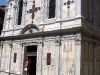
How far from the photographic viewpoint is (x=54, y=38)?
15.5 meters

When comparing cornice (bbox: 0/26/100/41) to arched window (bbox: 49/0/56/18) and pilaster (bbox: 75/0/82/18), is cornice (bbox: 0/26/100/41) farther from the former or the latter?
arched window (bbox: 49/0/56/18)

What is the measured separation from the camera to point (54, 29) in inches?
613

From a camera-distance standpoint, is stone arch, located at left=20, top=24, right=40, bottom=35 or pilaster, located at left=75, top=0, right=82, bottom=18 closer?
pilaster, located at left=75, top=0, right=82, bottom=18

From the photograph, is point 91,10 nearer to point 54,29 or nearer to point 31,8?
point 54,29

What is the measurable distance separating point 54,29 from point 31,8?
13.6 feet

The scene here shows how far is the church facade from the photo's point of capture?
46.7 feet

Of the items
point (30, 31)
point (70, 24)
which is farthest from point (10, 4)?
point (70, 24)

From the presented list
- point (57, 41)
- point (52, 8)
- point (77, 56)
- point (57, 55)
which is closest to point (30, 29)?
point (52, 8)

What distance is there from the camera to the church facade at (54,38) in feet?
46.7

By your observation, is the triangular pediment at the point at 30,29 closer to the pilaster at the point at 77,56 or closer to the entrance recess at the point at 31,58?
the entrance recess at the point at 31,58

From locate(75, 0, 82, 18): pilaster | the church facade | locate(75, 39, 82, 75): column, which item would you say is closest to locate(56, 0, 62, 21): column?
the church facade

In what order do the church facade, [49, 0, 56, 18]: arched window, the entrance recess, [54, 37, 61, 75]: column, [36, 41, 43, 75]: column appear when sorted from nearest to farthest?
the church facade → [54, 37, 61, 75]: column → [36, 41, 43, 75]: column → [49, 0, 56, 18]: arched window → the entrance recess

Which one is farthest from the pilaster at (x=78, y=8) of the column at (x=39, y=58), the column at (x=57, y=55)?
the column at (x=39, y=58)

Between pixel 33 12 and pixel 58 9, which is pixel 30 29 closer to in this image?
pixel 33 12
